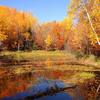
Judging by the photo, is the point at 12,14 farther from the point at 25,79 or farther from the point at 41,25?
the point at 25,79

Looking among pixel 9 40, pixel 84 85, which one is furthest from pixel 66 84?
pixel 9 40

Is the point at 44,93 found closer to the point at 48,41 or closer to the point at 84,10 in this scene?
the point at 84,10

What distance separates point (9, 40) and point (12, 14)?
12.8 meters

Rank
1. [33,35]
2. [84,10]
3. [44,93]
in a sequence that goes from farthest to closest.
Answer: [33,35], [84,10], [44,93]

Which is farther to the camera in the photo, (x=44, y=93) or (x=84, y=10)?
(x=84, y=10)

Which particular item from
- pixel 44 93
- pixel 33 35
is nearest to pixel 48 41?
pixel 33 35

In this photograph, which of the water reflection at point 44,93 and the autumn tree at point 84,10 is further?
the autumn tree at point 84,10

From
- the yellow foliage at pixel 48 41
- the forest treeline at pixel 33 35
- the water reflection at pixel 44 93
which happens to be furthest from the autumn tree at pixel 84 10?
the yellow foliage at pixel 48 41

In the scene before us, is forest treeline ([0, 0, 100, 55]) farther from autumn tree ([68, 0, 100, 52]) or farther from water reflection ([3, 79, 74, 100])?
water reflection ([3, 79, 74, 100])

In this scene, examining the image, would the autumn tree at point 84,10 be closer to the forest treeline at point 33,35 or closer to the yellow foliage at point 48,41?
the forest treeline at point 33,35

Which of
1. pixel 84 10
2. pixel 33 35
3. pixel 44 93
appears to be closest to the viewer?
pixel 44 93

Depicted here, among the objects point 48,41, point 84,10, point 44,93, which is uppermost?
point 84,10

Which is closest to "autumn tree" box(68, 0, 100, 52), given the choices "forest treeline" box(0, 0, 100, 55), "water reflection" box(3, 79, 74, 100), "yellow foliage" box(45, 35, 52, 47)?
"water reflection" box(3, 79, 74, 100)

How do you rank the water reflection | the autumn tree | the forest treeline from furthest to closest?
the forest treeline, the autumn tree, the water reflection
